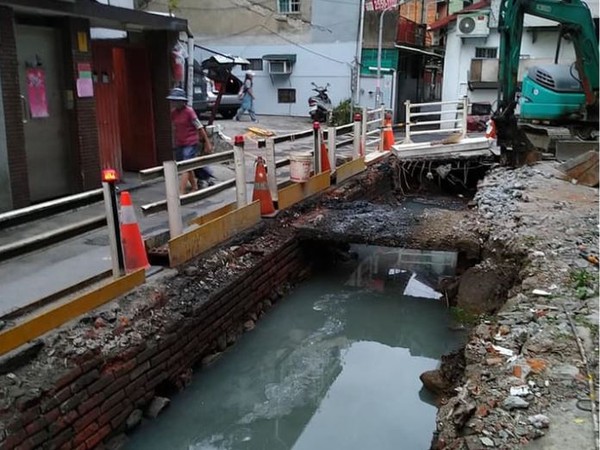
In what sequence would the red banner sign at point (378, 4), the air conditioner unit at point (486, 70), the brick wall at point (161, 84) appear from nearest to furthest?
the brick wall at point (161, 84), the air conditioner unit at point (486, 70), the red banner sign at point (378, 4)

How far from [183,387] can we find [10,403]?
184 cm

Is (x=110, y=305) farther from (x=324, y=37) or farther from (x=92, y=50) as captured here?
(x=324, y=37)

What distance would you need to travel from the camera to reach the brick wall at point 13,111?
6.95m

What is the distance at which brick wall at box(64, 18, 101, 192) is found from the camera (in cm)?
795

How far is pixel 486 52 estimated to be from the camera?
20250 millimetres

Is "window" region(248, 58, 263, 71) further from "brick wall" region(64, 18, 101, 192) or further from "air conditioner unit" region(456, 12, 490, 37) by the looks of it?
"brick wall" region(64, 18, 101, 192)

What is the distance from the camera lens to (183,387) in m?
5.39

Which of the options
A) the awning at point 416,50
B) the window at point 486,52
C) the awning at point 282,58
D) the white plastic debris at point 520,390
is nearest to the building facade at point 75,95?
the white plastic debris at point 520,390

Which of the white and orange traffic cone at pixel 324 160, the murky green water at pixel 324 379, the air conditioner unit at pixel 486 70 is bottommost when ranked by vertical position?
the murky green water at pixel 324 379

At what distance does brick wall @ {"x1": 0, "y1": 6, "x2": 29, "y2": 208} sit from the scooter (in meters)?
14.1

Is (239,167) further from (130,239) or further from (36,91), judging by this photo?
(36,91)

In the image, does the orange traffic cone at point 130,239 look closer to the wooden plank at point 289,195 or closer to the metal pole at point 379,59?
the wooden plank at point 289,195

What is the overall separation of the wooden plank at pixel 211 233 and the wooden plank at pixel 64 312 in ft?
1.85

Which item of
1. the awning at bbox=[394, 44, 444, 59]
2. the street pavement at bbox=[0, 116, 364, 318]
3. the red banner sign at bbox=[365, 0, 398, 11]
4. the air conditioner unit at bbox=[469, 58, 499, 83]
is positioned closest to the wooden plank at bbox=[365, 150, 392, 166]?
the street pavement at bbox=[0, 116, 364, 318]
